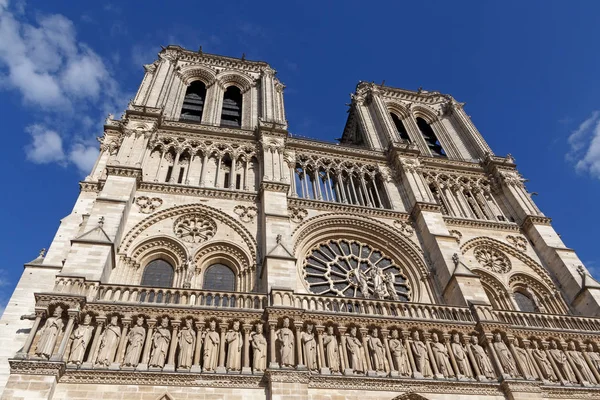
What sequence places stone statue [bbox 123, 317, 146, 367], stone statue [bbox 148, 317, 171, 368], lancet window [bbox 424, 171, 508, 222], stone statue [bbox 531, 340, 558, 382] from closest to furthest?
stone statue [bbox 123, 317, 146, 367]
stone statue [bbox 148, 317, 171, 368]
stone statue [bbox 531, 340, 558, 382]
lancet window [bbox 424, 171, 508, 222]

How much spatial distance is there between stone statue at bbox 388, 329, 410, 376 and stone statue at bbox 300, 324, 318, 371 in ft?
6.67

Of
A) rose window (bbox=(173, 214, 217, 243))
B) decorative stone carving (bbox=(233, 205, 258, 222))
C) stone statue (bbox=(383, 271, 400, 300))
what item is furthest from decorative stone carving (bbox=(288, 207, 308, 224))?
stone statue (bbox=(383, 271, 400, 300))

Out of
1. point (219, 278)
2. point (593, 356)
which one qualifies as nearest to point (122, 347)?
point (219, 278)

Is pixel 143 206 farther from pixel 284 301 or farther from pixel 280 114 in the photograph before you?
pixel 280 114

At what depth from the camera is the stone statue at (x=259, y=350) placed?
1046 cm

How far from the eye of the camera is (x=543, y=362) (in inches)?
487

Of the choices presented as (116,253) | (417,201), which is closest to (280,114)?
(417,201)

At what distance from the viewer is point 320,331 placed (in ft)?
37.9

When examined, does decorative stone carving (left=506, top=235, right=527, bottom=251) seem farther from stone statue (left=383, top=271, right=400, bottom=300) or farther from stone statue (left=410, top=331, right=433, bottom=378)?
stone statue (left=410, top=331, right=433, bottom=378)

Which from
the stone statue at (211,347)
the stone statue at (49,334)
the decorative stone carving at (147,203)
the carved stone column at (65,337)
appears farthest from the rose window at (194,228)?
the stone statue at (49,334)

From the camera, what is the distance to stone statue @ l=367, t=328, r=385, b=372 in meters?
11.2

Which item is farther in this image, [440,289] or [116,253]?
[440,289]

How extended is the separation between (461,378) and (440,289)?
396cm

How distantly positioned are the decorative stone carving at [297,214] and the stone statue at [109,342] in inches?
281
